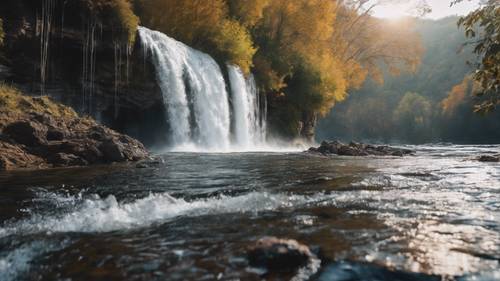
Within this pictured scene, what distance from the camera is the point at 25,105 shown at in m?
13.5

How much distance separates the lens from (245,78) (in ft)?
90.0

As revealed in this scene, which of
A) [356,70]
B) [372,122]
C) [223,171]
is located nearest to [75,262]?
[223,171]

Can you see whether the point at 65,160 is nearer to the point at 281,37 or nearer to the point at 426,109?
the point at 281,37

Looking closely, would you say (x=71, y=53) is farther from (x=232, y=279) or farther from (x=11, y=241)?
(x=232, y=279)

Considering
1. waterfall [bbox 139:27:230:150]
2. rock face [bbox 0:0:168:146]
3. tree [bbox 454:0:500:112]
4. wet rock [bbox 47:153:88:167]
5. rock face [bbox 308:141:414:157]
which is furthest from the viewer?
waterfall [bbox 139:27:230:150]

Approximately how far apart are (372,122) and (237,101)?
73387 millimetres

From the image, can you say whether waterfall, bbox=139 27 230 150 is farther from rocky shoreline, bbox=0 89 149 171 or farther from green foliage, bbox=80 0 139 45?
rocky shoreline, bbox=0 89 149 171

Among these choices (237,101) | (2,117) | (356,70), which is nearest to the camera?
(2,117)

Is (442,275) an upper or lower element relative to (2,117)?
lower

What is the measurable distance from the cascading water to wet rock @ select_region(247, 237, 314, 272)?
672 inches

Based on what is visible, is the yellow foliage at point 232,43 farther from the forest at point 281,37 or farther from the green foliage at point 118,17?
the green foliage at point 118,17

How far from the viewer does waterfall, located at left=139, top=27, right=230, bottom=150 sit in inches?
798

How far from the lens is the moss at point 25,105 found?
1274cm

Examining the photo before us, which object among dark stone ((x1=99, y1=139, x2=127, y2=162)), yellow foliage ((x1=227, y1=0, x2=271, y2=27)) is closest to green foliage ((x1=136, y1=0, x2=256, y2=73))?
yellow foliage ((x1=227, y1=0, x2=271, y2=27))
